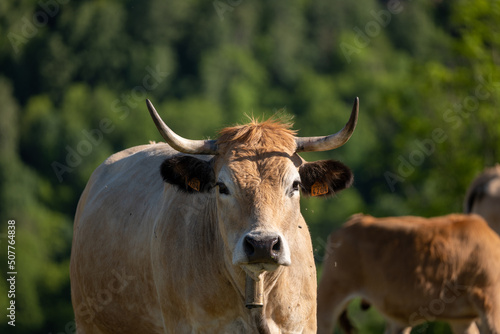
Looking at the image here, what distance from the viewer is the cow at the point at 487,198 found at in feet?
51.9

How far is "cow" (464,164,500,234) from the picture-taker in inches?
623

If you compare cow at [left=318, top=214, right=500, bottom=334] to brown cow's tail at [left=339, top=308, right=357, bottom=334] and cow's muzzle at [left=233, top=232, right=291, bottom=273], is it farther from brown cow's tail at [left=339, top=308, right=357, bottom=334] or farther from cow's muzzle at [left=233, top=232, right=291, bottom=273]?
A: cow's muzzle at [left=233, top=232, right=291, bottom=273]

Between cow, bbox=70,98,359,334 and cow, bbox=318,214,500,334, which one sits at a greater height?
cow, bbox=70,98,359,334

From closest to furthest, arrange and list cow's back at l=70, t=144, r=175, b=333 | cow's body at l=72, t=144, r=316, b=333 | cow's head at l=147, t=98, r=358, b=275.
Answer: cow's head at l=147, t=98, r=358, b=275 < cow's body at l=72, t=144, r=316, b=333 < cow's back at l=70, t=144, r=175, b=333

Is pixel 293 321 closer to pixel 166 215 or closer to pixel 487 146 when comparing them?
pixel 166 215

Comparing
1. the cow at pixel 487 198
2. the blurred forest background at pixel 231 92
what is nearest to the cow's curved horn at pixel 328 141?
the cow at pixel 487 198

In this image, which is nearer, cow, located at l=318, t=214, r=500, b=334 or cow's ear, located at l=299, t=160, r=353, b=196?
cow's ear, located at l=299, t=160, r=353, b=196

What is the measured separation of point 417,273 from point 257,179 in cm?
686

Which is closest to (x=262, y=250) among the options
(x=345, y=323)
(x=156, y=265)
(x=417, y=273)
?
(x=156, y=265)

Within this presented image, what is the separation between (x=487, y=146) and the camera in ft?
107

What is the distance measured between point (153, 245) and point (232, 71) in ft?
232

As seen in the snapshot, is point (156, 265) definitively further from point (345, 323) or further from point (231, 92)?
point (231, 92)

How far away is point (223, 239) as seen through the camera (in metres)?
5.79

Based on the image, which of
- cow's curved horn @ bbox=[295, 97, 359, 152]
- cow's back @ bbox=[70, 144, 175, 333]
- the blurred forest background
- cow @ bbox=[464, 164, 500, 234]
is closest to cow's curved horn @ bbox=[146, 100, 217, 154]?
cow's curved horn @ bbox=[295, 97, 359, 152]
